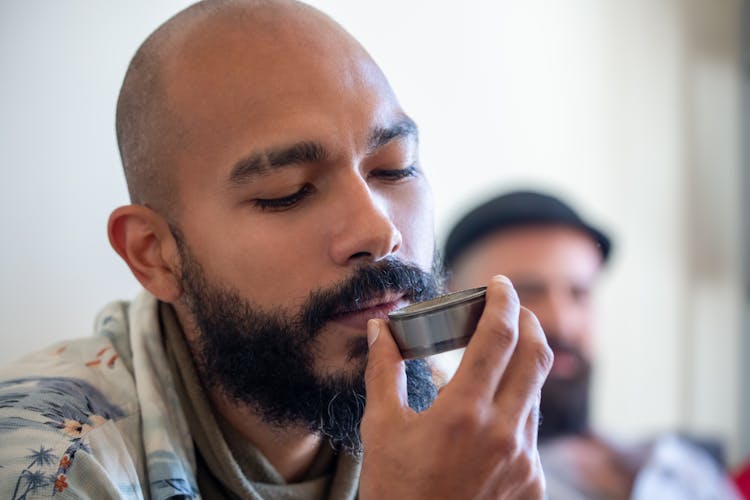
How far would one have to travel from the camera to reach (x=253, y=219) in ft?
3.34

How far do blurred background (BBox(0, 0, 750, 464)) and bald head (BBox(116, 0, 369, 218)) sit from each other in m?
0.32

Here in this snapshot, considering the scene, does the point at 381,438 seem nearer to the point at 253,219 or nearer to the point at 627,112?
the point at 253,219

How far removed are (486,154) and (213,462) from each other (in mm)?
1376

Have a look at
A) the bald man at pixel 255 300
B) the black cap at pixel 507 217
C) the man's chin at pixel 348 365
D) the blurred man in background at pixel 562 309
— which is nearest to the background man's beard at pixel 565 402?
the blurred man in background at pixel 562 309

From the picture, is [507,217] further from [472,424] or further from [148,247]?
[472,424]

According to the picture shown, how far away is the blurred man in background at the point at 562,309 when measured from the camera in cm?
203

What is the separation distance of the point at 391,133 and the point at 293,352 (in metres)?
0.32

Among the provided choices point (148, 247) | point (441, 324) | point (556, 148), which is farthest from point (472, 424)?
point (556, 148)

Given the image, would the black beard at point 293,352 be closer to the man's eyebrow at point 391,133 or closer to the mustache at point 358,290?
the mustache at point 358,290

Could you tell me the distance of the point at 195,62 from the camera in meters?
1.09

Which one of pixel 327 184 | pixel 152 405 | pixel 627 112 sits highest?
pixel 327 184

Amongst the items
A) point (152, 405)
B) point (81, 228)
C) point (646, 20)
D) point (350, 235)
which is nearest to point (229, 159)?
point (350, 235)

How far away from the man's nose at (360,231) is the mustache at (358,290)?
2 cm

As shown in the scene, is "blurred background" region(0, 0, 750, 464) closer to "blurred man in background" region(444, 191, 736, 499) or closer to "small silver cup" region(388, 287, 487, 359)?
"blurred man in background" region(444, 191, 736, 499)
